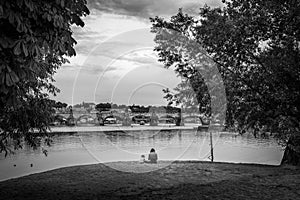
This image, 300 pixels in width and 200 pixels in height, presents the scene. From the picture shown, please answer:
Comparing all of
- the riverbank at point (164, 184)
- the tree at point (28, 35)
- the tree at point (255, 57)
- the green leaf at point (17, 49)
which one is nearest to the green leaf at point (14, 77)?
the tree at point (28, 35)

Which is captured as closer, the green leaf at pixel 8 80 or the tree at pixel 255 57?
the green leaf at pixel 8 80

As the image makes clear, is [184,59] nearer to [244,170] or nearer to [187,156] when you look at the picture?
[244,170]

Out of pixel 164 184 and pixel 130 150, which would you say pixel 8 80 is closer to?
pixel 164 184

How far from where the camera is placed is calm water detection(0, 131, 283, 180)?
49.4 feet

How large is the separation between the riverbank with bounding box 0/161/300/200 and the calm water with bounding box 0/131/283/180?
3605mm

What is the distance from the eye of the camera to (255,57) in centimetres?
873

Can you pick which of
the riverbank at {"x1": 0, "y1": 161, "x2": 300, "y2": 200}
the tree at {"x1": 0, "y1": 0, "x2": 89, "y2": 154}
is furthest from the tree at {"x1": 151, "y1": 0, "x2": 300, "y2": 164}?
the tree at {"x1": 0, "y1": 0, "x2": 89, "y2": 154}

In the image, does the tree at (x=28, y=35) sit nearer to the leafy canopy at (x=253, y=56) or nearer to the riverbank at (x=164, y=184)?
the riverbank at (x=164, y=184)

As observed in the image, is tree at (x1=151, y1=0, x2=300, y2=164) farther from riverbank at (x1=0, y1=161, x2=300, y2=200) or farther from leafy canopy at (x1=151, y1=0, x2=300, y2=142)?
riverbank at (x1=0, y1=161, x2=300, y2=200)

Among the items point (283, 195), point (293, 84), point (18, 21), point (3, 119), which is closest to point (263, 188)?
point (283, 195)

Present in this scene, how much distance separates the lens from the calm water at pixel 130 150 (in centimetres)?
1505

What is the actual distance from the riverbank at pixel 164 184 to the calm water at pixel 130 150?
3.60 m

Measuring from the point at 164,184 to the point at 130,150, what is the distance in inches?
428

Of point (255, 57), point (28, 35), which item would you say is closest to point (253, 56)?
point (255, 57)
